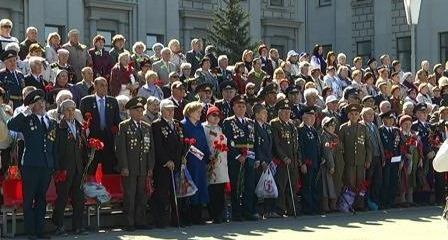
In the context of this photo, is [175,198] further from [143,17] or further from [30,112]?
[143,17]

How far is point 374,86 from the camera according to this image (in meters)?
22.8

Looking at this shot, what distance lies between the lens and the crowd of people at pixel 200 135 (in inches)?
560

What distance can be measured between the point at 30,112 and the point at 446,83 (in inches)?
516

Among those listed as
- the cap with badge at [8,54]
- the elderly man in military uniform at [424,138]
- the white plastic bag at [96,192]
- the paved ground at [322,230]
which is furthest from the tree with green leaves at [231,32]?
the white plastic bag at [96,192]

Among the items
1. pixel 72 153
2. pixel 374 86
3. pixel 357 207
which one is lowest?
pixel 357 207

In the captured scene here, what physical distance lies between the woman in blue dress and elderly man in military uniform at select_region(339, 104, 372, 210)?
3666 mm

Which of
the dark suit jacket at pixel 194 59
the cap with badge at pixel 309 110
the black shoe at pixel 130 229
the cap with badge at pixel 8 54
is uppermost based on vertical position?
the dark suit jacket at pixel 194 59

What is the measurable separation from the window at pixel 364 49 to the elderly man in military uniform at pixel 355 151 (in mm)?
29012

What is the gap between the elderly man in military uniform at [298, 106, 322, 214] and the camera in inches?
693

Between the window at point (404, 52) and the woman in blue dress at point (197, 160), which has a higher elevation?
the window at point (404, 52)

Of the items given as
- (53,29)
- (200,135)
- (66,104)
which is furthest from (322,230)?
(53,29)

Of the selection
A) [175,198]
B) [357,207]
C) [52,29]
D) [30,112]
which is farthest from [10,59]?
[52,29]

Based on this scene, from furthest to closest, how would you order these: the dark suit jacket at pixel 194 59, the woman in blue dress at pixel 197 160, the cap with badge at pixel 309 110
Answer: the dark suit jacket at pixel 194 59 → the cap with badge at pixel 309 110 → the woman in blue dress at pixel 197 160

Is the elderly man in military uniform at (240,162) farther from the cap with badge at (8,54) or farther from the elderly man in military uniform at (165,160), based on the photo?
the cap with badge at (8,54)
